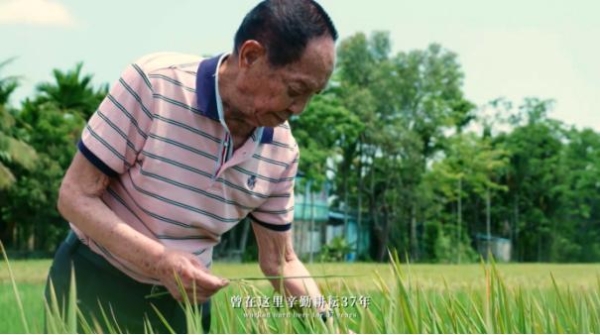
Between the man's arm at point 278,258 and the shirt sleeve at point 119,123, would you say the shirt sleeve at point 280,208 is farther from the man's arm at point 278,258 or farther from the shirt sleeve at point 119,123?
the shirt sleeve at point 119,123

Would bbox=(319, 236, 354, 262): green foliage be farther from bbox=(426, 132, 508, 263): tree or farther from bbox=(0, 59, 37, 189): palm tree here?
bbox=(0, 59, 37, 189): palm tree

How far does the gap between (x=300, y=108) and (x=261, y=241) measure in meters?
0.37

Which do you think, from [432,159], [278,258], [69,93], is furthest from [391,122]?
[278,258]

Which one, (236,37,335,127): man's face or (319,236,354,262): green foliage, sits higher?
(236,37,335,127): man's face

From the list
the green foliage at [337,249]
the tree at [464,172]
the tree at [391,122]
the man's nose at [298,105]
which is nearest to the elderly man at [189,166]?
the man's nose at [298,105]

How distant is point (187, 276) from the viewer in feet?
3.73

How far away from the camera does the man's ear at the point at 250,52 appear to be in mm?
1198

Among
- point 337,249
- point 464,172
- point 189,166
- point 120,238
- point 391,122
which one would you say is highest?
point 391,122

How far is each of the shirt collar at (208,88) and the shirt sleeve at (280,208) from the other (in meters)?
0.19

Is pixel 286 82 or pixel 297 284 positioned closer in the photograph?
pixel 286 82

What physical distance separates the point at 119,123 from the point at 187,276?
0.30 meters

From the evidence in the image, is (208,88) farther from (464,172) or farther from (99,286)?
(464,172)

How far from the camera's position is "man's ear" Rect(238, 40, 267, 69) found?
47.2 inches

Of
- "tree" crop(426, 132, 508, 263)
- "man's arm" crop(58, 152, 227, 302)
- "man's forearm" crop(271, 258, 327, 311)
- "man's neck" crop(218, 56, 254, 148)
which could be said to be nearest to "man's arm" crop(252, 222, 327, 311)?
"man's forearm" crop(271, 258, 327, 311)
